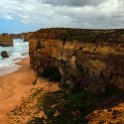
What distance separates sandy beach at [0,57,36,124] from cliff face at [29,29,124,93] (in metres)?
2.55

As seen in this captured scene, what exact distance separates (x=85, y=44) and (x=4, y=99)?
1177 cm

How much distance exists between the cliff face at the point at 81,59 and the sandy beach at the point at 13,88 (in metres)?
2.55

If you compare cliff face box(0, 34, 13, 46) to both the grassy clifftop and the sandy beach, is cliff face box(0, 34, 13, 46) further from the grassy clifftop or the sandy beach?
Result: the grassy clifftop

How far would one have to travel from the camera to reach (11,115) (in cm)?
3222

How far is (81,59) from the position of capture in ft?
124

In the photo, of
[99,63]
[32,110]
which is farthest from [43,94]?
[99,63]

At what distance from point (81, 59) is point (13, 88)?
11.1 m

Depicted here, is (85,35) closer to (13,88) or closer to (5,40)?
(13,88)

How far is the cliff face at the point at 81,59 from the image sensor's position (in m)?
32.9

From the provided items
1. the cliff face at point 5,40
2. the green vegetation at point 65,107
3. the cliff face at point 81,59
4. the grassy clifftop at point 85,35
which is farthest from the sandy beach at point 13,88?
the cliff face at point 5,40

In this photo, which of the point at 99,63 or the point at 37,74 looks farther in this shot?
the point at 37,74

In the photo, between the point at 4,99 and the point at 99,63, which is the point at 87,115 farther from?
the point at 4,99

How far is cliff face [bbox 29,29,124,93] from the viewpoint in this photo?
108 ft

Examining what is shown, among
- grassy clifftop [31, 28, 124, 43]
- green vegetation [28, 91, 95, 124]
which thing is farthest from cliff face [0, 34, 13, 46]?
green vegetation [28, 91, 95, 124]
